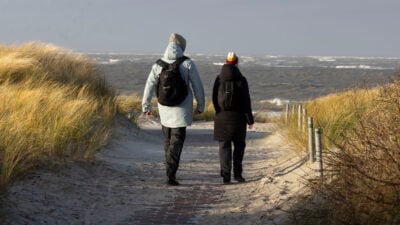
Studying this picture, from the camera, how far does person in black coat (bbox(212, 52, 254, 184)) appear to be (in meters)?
8.59

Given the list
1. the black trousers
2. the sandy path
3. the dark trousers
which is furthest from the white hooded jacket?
the sandy path

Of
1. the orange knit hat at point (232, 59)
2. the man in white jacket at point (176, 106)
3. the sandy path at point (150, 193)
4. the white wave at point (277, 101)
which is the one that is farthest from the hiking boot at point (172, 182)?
the white wave at point (277, 101)

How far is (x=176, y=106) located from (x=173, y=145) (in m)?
0.55

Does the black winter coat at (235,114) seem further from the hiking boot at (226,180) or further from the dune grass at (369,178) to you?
the dune grass at (369,178)

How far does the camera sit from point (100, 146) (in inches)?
408

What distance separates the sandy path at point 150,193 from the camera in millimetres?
6582

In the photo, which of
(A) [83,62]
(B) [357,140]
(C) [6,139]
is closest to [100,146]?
(C) [6,139]

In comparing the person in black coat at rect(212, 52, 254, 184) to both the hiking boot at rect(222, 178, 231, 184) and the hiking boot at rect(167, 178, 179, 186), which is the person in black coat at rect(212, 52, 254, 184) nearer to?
the hiking boot at rect(222, 178, 231, 184)

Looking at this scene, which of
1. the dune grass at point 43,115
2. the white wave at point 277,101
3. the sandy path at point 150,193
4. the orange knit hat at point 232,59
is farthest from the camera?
the white wave at point 277,101

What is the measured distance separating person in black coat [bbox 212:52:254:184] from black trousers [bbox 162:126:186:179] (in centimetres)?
62

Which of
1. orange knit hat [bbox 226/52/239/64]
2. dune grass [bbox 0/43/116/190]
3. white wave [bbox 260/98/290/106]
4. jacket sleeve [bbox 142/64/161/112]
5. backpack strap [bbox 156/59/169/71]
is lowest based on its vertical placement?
white wave [bbox 260/98/290/106]

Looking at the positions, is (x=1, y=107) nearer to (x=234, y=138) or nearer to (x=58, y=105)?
(x=58, y=105)

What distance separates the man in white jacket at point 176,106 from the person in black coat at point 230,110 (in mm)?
387

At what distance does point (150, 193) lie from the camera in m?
8.07
